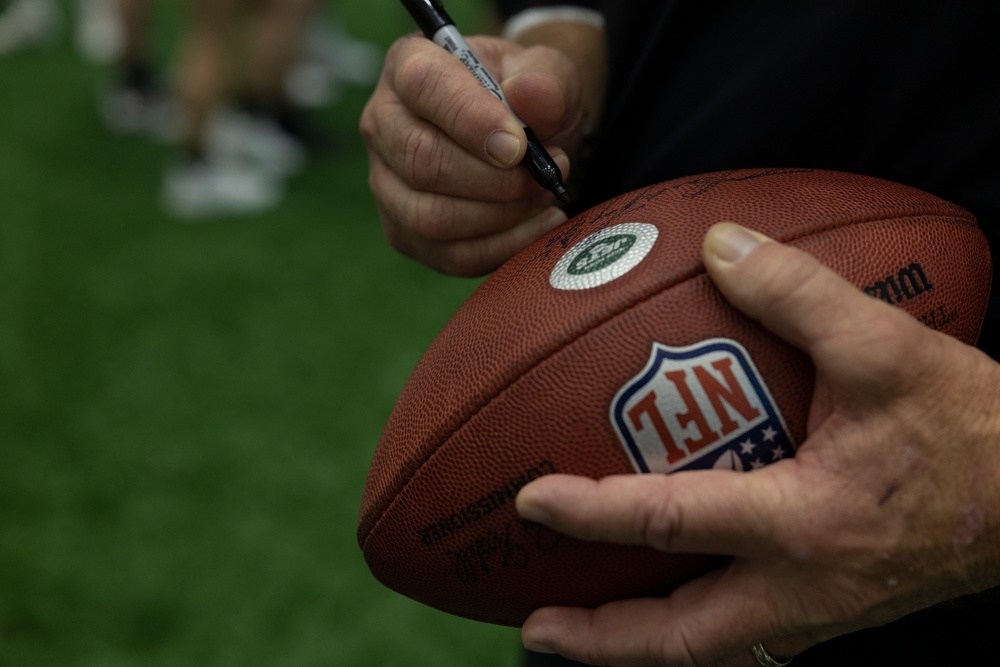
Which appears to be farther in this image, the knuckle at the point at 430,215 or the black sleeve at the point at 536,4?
the black sleeve at the point at 536,4

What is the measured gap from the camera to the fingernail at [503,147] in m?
0.77

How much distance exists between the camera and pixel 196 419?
2168mm

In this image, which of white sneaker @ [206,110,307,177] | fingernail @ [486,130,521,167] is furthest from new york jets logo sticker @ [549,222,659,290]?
white sneaker @ [206,110,307,177]

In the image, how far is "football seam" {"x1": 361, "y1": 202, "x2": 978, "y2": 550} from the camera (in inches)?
26.9

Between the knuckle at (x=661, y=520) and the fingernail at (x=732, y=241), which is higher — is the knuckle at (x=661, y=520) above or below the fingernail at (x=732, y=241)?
below

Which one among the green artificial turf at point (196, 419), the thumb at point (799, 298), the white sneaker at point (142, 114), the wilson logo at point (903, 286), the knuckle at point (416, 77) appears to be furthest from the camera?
the white sneaker at point (142, 114)

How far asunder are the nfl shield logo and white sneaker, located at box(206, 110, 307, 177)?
9.85ft

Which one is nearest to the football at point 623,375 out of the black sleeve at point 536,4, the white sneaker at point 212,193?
the black sleeve at point 536,4

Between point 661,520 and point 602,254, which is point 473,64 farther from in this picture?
point 661,520

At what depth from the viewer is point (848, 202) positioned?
727 mm

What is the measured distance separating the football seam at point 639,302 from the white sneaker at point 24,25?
4.87 metres

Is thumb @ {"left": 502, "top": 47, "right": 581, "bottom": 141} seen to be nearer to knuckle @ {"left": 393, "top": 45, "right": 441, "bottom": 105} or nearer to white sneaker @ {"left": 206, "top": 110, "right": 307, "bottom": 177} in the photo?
knuckle @ {"left": 393, "top": 45, "right": 441, "bottom": 105}

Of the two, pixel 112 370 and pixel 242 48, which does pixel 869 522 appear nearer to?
pixel 112 370
